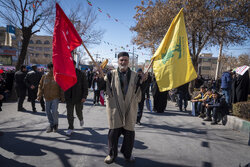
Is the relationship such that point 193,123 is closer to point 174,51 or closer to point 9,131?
point 174,51

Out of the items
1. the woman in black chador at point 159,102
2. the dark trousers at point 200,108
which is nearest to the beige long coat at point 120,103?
the woman in black chador at point 159,102

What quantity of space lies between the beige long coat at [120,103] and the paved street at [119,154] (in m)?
0.79

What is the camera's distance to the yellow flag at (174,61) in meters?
3.62

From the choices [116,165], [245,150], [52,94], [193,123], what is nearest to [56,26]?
[52,94]

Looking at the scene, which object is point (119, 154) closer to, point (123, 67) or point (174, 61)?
point (123, 67)

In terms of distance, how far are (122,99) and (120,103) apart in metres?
0.08

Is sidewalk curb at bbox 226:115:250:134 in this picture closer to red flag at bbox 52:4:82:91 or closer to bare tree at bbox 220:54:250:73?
red flag at bbox 52:4:82:91

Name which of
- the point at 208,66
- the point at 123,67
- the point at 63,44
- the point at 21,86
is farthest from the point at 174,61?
the point at 208,66

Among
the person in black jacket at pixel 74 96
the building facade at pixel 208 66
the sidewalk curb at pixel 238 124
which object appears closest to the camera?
the person in black jacket at pixel 74 96

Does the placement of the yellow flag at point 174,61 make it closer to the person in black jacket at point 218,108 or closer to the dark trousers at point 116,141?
the dark trousers at point 116,141

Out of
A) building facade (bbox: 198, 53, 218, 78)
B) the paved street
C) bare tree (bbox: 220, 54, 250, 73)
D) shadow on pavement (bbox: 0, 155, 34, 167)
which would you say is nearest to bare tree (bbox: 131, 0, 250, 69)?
the paved street

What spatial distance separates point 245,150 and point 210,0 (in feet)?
31.4

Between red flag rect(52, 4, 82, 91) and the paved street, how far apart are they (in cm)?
148

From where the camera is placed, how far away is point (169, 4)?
12.5 m
